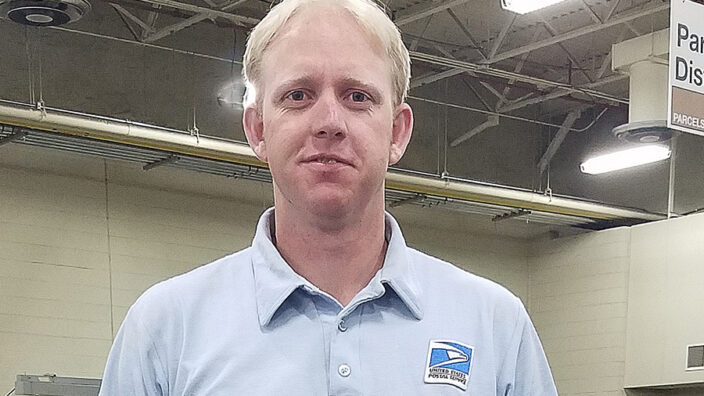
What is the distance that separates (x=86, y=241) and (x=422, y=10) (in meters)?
3.88

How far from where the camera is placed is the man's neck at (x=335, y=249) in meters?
1.49

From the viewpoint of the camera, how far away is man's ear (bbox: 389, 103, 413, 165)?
5.04 ft

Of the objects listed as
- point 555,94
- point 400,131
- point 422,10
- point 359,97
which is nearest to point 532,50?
point 555,94

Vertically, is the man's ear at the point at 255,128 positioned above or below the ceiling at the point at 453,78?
below

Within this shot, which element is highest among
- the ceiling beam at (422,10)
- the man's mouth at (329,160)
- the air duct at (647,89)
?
the ceiling beam at (422,10)

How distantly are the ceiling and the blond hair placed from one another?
8.07 metres

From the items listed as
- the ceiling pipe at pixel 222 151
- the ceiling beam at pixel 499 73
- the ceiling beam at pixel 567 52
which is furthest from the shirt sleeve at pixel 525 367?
the ceiling beam at pixel 567 52

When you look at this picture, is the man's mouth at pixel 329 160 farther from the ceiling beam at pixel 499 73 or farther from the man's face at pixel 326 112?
the ceiling beam at pixel 499 73

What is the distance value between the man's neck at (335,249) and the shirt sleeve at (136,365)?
23 centimetres

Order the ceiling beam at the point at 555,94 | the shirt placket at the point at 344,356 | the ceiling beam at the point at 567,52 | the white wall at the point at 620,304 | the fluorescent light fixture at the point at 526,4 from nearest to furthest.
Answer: the shirt placket at the point at 344,356
the fluorescent light fixture at the point at 526,4
the ceiling beam at the point at 567,52
the white wall at the point at 620,304
the ceiling beam at the point at 555,94

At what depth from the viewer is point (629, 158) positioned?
34.7 ft

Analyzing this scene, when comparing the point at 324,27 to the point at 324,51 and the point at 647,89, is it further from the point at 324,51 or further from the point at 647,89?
the point at 647,89

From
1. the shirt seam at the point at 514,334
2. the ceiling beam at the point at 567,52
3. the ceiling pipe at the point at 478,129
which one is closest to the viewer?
the shirt seam at the point at 514,334

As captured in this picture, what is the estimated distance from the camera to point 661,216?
41.6 feet
